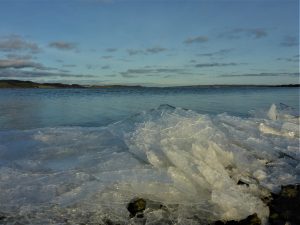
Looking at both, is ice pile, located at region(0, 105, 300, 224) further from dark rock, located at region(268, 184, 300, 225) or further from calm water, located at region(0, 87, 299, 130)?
calm water, located at region(0, 87, 299, 130)

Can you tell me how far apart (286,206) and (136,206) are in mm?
2382

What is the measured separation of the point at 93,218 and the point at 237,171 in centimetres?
312

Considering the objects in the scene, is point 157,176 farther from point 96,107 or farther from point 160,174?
point 96,107

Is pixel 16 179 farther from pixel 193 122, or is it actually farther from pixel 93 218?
pixel 193 122

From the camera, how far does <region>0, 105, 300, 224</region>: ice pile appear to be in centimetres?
612

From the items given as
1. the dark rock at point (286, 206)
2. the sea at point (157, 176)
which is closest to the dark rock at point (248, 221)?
the sea at point (157, 176)

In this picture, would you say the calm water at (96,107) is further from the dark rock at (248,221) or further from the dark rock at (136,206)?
the dark rock at (248,221)

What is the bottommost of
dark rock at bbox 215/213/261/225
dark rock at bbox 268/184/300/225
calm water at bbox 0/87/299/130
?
calm water at bbox 0/87/299/130

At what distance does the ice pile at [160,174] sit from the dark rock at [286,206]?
0.16 meters

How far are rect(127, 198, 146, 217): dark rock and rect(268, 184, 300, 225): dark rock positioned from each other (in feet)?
6.49

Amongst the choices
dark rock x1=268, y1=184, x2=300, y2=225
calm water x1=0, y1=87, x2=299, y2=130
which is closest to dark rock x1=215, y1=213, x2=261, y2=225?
dark rock x1=268, y1=184, x2=300, y2=225

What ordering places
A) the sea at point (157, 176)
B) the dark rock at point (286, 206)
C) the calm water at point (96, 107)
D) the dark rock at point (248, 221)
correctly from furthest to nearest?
1. the calm water at point (96, 107)
2. the sea at point (157, 176)
3. the dark rock at point (286, 206)
4. the dark rock at point (248, 221)

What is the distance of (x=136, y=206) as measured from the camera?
6246 millimetres

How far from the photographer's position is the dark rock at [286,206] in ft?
18.9
